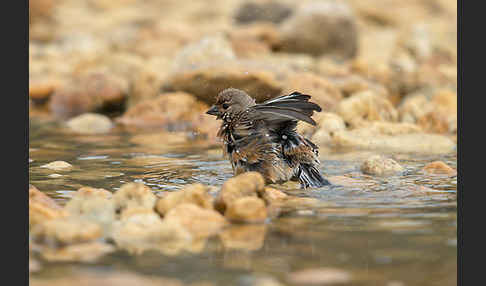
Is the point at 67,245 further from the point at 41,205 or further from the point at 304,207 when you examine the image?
the point at 304,207

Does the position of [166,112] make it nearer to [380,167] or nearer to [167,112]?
[167,112]

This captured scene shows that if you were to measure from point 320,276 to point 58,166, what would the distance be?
14.5 feet

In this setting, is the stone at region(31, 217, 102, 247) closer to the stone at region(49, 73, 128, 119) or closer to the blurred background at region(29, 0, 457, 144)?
the blurred background at region(29, 0, 457, 144)

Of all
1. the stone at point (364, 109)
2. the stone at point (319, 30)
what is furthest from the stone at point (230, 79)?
the stone at point (319, 30)

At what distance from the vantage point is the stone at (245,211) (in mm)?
5039

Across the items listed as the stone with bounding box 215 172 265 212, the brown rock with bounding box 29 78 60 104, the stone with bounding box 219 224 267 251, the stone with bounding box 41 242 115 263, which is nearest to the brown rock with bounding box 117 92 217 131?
the brown rock with bounding box 29 78 60 104

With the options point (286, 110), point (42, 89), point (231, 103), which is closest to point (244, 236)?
point (286, 110)

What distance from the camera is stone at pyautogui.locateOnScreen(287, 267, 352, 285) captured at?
367cm

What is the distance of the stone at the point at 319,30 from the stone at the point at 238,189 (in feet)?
34.8

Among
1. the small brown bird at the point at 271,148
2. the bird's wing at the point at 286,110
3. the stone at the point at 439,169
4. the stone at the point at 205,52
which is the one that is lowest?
the stone at the point at 439,169

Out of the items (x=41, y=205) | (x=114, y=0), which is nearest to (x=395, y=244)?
(x=41, y=205)

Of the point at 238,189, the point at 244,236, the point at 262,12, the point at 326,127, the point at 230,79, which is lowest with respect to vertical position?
the point at 244,236

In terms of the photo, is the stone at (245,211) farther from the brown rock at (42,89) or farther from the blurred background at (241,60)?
the brown rock at (42,89)

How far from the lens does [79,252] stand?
4.22 m
